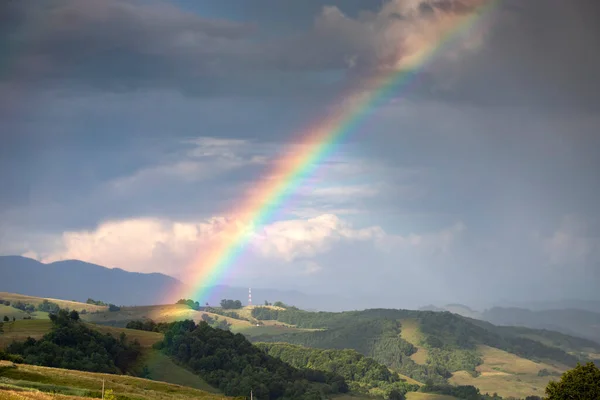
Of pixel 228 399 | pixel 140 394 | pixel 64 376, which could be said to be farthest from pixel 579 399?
pixel 64 376

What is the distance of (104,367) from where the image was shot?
19538cm

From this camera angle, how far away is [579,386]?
110 meters

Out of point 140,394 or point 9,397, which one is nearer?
point 9,397

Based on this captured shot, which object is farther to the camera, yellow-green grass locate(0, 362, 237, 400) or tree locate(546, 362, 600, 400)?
tree locate(546, 362, 600, 400)

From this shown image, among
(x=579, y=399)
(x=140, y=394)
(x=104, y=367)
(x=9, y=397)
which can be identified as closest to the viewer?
(x=9, y=397)

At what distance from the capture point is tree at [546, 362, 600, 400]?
108562mm

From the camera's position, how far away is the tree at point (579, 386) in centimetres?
10856

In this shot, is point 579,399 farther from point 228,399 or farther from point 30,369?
point 30,369

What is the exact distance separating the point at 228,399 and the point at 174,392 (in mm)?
10847

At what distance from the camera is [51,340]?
19925 centimetres

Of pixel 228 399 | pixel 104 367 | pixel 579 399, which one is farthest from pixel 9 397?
pixel 104 367

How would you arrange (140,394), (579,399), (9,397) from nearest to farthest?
(9,397) → (140,394) → (579,399)

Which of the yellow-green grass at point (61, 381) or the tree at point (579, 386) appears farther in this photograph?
the tree at point (579, 386)

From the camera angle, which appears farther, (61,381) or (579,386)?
(579,386)
